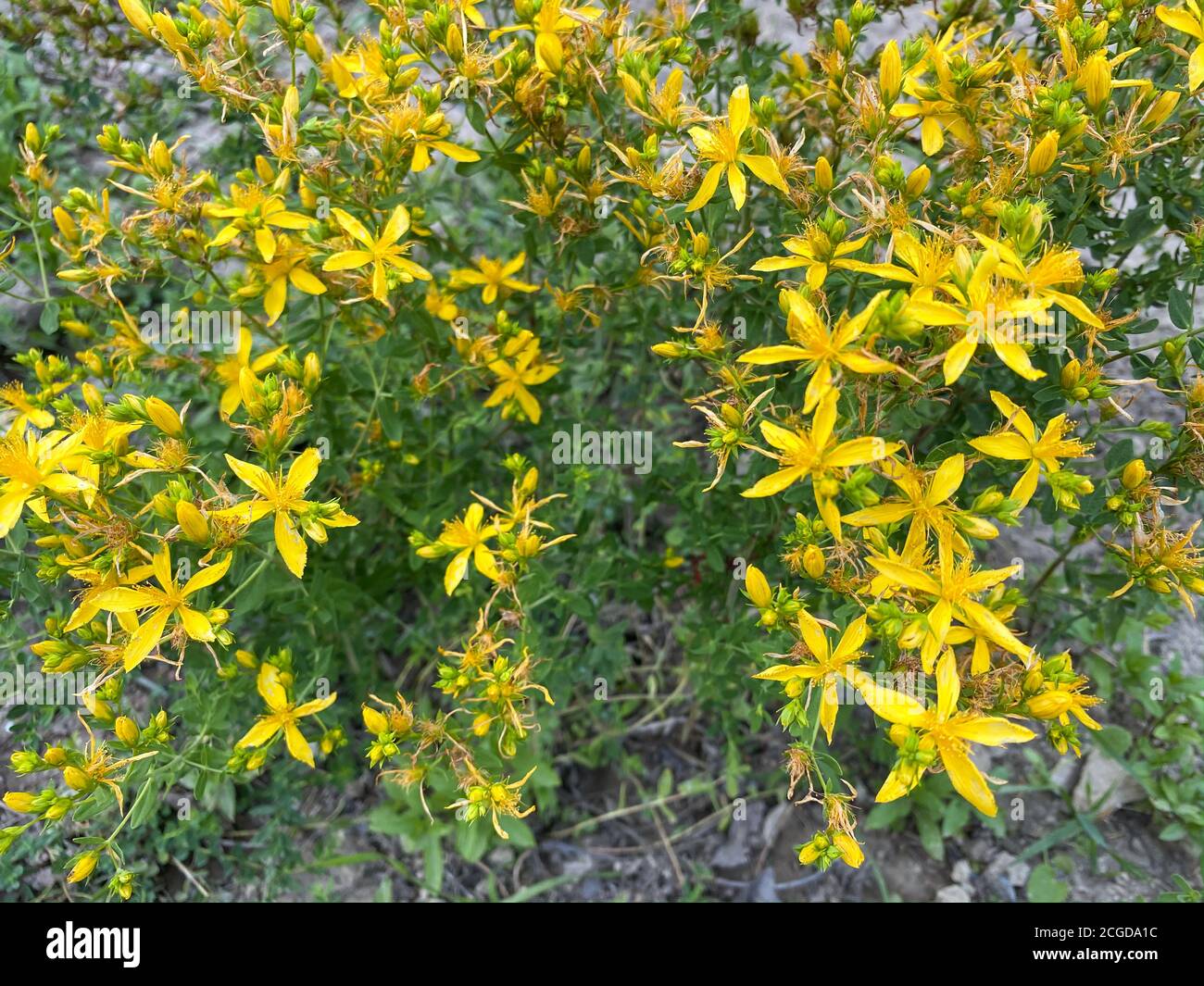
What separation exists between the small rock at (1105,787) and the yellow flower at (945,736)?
1.78 m

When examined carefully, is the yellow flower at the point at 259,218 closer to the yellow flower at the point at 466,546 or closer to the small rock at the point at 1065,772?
the yellow flower at the point at 466,546

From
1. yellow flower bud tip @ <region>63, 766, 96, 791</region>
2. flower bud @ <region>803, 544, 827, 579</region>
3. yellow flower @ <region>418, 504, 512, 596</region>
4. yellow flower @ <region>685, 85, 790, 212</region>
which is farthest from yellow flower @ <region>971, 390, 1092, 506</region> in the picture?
yellow flower bud tip @ <region>63, 766, 96, 791</region>

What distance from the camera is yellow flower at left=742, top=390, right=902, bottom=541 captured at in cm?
170

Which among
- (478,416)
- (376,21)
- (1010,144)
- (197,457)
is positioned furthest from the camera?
(376,21)

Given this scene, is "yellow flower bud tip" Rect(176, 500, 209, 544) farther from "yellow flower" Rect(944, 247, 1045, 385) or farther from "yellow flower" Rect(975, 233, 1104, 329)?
"yellow flower" Rect(975, 233, 1104, 329)

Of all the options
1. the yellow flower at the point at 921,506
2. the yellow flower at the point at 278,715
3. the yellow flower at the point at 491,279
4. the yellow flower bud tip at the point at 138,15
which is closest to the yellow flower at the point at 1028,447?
the yellow flower at the point at 921,506

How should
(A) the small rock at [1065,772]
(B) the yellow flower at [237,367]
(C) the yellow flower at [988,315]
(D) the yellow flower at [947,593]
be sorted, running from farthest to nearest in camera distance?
(A) the small rock at [1065,772] → (B) the yellow flower at [237,367] → (D) the yellow flower at [947,593] → (C) the yellow flower at [988,315]

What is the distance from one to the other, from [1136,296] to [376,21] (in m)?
3.26

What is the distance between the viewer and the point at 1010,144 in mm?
1927

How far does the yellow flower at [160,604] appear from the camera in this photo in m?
1.90

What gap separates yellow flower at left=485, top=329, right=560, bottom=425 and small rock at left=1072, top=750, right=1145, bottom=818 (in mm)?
2537

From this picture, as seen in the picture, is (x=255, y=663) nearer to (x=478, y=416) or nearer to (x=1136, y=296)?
(x=478, y=416)

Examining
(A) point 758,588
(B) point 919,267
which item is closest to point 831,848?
(A) point 758,588

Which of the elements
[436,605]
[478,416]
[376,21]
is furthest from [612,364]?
[376,21]
